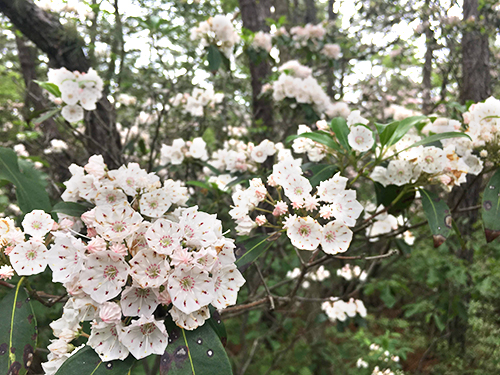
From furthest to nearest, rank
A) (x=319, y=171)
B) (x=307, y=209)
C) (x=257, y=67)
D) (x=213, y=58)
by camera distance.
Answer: (x=257, y=67)
(x=213, y=58)
(x=319, y=171)
(x=307, y=209)

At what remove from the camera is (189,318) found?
0.75 metres

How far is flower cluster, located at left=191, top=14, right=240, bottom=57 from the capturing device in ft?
7.64

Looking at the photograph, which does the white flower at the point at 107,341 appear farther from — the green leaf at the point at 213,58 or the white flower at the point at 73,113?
the green leaf at the point at 213,58

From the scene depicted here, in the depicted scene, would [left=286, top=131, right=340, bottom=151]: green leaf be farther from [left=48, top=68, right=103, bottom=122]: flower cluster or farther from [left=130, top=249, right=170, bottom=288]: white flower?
[left=48, top=68, right=103, bottom=122]: flower cluster

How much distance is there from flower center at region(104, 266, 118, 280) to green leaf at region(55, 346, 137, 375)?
0.57ft

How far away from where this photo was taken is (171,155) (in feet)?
7.08

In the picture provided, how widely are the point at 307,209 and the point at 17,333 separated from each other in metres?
0.81

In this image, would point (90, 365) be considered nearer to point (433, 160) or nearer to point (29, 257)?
point (29, 257)

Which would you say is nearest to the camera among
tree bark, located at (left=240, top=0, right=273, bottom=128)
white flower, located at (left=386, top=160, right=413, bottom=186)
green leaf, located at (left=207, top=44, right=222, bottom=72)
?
white flower, located at (left=386, top=160, right=413, bottom=186)

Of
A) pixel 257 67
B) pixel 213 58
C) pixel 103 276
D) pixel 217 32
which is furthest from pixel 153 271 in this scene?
pixel 257 67

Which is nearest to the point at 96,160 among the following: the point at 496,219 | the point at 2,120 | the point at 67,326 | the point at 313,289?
the point at 67,326

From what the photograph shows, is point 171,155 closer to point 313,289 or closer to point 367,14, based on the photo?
point 313,289

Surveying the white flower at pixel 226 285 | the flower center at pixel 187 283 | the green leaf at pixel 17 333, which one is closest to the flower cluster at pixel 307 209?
the white flower at pixel 226 285

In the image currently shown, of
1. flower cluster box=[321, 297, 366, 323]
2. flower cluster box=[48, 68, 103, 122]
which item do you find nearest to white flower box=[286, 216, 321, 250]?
flower cluster box=[48, 68, 103, 122]
